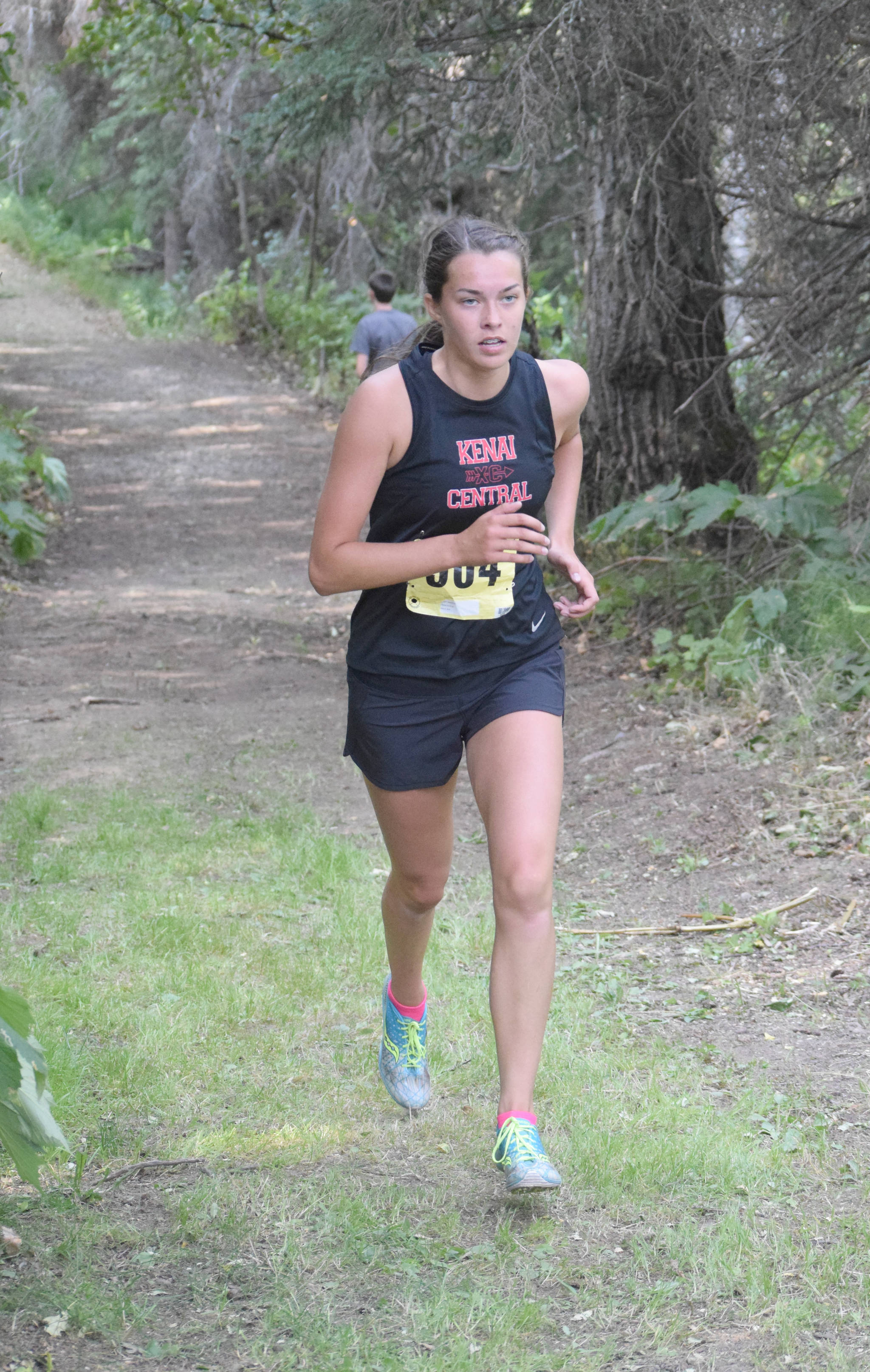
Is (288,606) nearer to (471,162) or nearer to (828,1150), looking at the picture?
(471,162)

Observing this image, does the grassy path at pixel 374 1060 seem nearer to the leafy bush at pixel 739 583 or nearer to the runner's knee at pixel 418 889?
the leafy bush at pixel 739 583

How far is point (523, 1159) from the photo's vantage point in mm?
2852

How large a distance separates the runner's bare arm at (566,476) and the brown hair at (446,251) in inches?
9.0

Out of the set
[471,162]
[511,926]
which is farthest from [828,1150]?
[471,162]

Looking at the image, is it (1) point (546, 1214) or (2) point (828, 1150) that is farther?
(2) point (828, 1150)

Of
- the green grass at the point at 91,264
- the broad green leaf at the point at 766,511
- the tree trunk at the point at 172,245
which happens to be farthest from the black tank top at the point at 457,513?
the tree trunk at the point at 172,245

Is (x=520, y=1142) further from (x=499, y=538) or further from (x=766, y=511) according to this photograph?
(x=766, y=511)

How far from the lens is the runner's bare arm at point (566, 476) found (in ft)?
10.3

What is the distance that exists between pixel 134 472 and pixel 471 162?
838cm

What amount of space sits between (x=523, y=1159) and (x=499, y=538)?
1307 millimetres

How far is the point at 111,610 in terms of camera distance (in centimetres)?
1011

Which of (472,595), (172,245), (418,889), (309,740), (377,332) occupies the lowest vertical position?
(309,740)

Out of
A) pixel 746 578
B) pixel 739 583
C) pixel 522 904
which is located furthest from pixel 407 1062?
pixel 739 583

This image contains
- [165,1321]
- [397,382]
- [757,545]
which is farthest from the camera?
[757,545]
